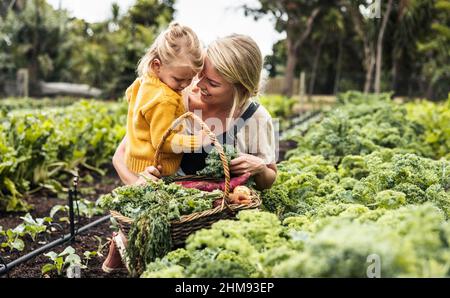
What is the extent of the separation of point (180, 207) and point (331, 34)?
106 feet

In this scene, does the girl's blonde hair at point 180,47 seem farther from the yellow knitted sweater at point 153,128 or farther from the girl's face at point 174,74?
the yellow knitted sweater at point 153,128

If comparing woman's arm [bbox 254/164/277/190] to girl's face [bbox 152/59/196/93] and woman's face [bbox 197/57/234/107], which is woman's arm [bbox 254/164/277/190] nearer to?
woman's face [bbox 197/57/234/107]

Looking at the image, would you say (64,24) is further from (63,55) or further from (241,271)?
(241,271)

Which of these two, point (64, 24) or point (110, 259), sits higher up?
point (64, 24)

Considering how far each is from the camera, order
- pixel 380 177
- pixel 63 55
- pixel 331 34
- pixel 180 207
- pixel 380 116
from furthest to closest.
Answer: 1. pixel 331 34
2. pixel 63 55
3. pixel 380 116
4. pixel 380 177
5. pixel 180 207

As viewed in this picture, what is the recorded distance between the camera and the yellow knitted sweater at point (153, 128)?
3184mm

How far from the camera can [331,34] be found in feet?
110

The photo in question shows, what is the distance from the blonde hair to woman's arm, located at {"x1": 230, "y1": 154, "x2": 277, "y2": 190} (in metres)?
0.41

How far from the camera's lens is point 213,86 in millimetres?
3318

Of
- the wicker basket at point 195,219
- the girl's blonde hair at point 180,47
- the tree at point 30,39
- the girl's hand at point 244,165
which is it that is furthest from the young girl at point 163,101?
the tree at point 30,39

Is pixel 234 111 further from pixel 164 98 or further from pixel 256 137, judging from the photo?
pixel 164 98


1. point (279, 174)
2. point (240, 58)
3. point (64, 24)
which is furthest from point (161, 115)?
point (64, 24)

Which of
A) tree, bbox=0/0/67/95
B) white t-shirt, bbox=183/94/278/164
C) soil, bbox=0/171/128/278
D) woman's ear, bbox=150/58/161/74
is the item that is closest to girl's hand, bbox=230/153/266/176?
white t-shirt, bbox=183/94/278/164

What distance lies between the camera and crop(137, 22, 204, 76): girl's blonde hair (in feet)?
10.5
